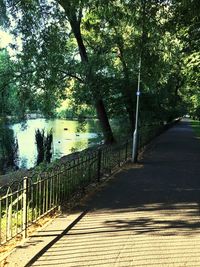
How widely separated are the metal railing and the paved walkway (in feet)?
1.15

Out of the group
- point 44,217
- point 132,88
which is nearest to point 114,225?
point 44,217

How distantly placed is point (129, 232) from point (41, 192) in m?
1.62

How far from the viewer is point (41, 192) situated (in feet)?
25.8

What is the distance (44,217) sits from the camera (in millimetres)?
8117

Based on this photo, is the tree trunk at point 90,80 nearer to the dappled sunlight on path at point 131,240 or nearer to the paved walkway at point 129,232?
the paved walkway at point 129,232

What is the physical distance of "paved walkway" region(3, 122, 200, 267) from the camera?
19.7ft

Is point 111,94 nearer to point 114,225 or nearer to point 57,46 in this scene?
point 57,46

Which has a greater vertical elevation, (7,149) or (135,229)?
(135,229)

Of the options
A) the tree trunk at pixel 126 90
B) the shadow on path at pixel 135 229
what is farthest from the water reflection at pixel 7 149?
the shadow on path at pixel 135 229

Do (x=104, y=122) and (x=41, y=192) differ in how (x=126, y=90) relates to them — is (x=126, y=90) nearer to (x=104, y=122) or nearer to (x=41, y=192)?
(x=104, y=122)

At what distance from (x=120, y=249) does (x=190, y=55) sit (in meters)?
17.0

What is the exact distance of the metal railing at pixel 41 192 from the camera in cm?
681

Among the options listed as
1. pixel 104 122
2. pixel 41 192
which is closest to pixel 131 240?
pixel 41 192

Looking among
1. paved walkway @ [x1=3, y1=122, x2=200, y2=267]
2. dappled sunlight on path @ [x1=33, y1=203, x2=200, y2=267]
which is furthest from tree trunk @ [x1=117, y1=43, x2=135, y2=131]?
dappled sunlight on path @ [x1=33, y1=203, x2=200, y2=267]
